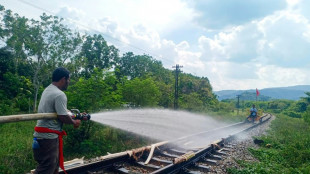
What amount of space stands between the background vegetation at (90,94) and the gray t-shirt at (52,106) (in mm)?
3142

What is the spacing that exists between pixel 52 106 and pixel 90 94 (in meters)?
5.22

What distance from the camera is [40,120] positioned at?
140 inches

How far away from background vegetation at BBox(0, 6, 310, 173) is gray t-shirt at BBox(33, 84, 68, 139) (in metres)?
3.14

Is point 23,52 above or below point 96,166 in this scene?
above

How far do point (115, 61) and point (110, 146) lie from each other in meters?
42.1

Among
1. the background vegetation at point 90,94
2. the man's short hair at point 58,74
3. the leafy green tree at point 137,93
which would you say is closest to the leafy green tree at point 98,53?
the background vegetation at point 90,94

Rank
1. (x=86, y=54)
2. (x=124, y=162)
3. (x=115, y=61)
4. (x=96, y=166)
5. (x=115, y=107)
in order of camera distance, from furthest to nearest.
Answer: (x=115, y=61) → (x=86, y=54) → (x=115, y=107) → (x=124, y=162) → (x=96, y=166)

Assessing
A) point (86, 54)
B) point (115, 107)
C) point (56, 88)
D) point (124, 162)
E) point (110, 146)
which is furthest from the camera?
point (86, 54)

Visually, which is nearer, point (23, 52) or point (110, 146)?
point (110, 146)

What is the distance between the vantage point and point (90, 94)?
341 inches

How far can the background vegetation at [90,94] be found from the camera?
307 inches

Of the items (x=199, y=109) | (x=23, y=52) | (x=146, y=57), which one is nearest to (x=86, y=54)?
(x=146, y=57)

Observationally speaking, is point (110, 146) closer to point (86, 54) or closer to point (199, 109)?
point (199, 109)

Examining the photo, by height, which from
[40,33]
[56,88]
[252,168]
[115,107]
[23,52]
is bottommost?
[252,168]
